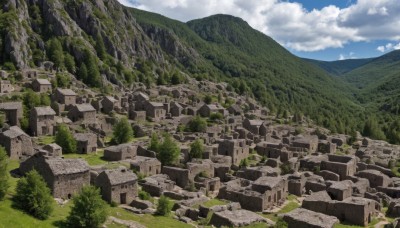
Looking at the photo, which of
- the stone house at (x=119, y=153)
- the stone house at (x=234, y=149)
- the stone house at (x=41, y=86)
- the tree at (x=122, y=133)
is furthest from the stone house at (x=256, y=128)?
the stone house at (x=41, y=86)

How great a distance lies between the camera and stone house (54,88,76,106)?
107m

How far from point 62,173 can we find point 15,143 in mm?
19986

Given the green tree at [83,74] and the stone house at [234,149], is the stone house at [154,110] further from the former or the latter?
the green tree at [83,74]

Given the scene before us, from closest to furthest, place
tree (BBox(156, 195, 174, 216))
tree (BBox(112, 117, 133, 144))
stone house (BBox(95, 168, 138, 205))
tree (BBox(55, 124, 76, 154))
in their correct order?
1. tree (BBox(156, 195, 174, 216))
2. stone house (BBox(95, 168, 138, 205))
3. tree (BBox(55, 124, 76, 154))
4. tree (BBox(112, 117, 133, 144))

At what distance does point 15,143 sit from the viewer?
216 ft

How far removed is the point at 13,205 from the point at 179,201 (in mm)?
21127

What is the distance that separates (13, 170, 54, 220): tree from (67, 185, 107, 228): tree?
2.50m

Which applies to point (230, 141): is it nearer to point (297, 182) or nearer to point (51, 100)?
point (297, 182)

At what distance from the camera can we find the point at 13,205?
4241cm

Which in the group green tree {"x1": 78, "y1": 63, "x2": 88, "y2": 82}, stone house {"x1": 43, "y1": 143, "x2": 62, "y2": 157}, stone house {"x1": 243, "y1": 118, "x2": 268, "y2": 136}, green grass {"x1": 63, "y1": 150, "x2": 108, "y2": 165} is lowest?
green grass {"x1": 63, "y1": 150, "x2": 108, "y2": 165}

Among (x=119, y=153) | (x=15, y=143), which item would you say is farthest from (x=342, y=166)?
(x=15, y=143)

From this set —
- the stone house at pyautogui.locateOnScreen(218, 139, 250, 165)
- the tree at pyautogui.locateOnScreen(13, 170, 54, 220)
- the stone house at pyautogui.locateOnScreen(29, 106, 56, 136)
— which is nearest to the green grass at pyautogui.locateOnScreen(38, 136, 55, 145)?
the stone house at pyautogui.locateOnScreen(29, 106, 56, 136)

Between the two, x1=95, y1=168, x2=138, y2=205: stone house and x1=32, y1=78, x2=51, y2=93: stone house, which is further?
x1=32, y1=78, x2=51, y2=93: stone house

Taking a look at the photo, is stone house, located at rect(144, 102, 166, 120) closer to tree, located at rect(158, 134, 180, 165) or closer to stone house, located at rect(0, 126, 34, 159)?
tree, located at rect(158, 134, 180, 165)
